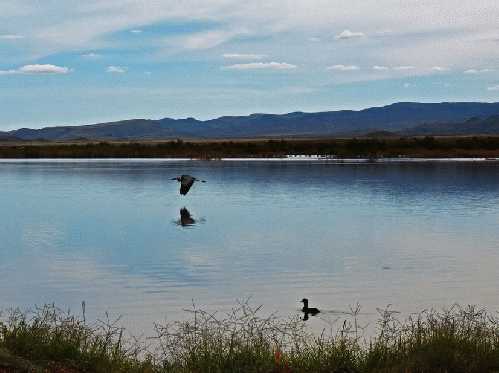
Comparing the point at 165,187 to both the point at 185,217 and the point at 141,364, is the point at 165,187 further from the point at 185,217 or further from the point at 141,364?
the point at 141,364

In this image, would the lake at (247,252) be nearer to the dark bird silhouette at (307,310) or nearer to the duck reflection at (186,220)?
the duck reflection at (186,220)

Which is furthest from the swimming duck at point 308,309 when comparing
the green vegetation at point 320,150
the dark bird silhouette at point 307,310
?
the green vegetation at point 320,150

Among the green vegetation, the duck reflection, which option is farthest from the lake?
the green vegetation

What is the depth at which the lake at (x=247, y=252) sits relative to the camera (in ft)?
41.9

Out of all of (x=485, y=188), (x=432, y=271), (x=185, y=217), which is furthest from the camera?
(x=485, y=188)

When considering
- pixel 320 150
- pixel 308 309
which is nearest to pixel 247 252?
pixel 308 309

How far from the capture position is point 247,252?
59.9ft

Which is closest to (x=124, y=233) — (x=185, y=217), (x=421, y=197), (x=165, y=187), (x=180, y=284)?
(x=185, y=217)

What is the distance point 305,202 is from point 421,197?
6105 mm

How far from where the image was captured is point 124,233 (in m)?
22.5

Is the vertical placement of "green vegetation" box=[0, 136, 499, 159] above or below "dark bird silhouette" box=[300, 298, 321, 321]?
above

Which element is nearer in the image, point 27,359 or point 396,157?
point 27,359

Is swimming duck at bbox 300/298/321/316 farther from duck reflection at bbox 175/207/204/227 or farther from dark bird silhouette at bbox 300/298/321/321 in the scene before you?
duck reflection at bbox 175/207/204/227

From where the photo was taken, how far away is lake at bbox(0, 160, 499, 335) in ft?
41.9
